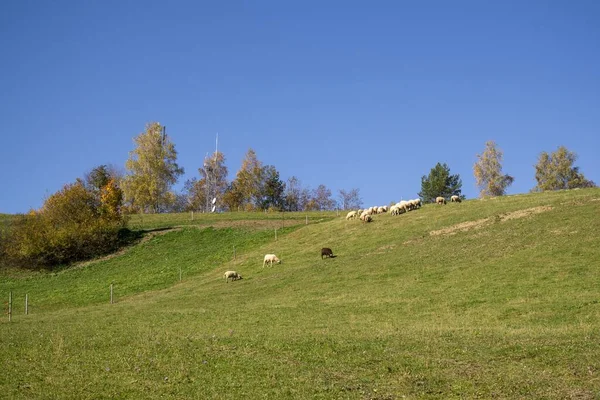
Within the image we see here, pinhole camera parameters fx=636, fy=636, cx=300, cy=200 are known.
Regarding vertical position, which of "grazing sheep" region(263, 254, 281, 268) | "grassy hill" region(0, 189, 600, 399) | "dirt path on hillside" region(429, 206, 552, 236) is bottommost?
"grassy hill" region(0, 189, 600, 399)

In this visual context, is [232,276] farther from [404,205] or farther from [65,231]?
[65,231]

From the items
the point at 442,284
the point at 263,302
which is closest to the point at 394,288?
the point at 442,284

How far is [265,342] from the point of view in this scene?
2411 cm


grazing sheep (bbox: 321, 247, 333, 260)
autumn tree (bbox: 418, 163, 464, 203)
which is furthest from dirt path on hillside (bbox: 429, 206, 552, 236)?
autumn tree (bbox: 418, 163, 464, 203)

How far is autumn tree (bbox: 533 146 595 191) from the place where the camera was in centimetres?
12575

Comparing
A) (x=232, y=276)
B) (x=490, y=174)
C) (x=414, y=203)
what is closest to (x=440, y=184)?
(x=490, y=174)

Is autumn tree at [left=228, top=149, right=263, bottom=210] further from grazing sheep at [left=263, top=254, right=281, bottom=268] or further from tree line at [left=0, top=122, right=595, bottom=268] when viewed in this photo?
grazing sheep at [left=263, top=254, right=281, bottom=268]

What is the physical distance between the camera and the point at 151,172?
119 metres

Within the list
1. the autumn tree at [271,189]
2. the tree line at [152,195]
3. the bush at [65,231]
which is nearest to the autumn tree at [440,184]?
the tree line at [152,195]

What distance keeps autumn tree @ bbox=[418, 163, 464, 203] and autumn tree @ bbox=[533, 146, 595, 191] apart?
54.3 feet

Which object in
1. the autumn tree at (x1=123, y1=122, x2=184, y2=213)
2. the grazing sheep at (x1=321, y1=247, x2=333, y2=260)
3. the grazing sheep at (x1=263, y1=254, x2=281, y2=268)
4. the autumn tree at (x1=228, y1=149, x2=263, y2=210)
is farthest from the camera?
the autumn tree at (x1=228, y1=149, x2=263, y2=210)

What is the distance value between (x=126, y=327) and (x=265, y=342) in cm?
1082

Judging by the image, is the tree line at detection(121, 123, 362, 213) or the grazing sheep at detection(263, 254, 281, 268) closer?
the grazing sheep at detection(263, 254, 281, 268)

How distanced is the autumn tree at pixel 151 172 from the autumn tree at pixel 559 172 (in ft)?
236
